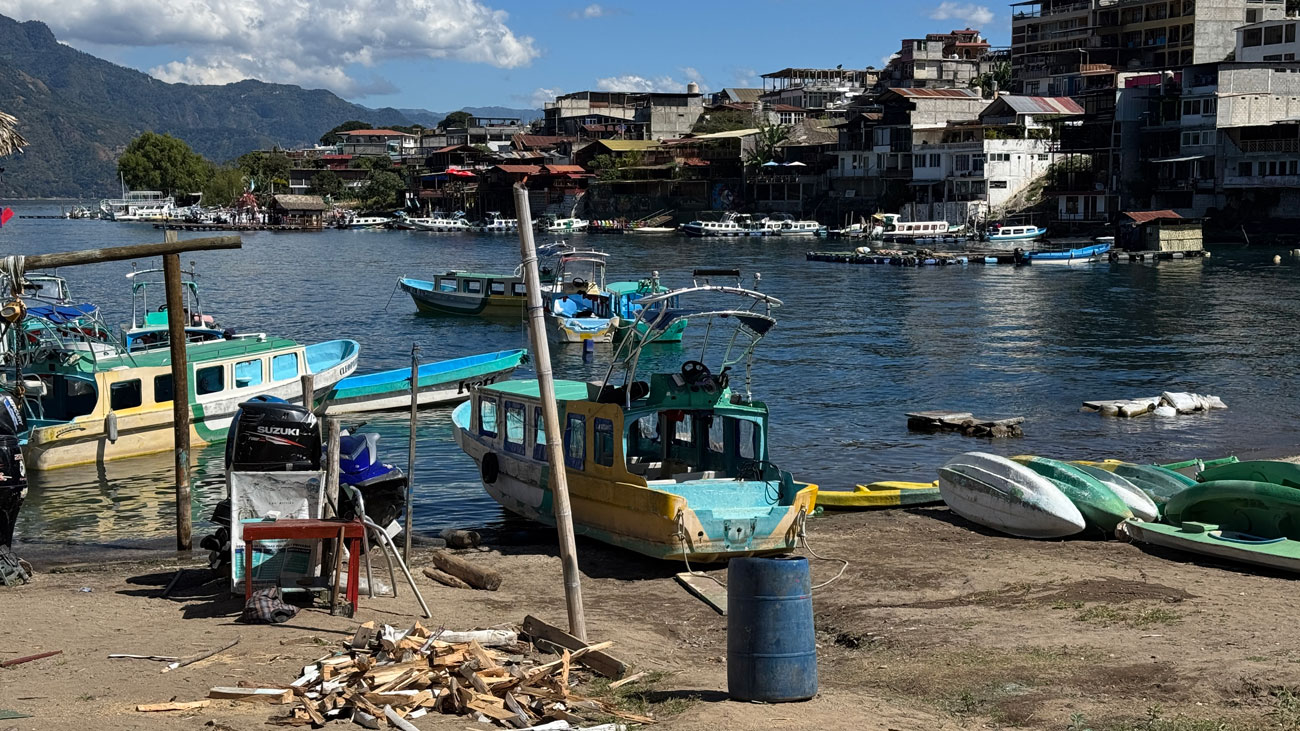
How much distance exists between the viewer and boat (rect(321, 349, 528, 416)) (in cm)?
2820

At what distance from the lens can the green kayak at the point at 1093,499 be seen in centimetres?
1609

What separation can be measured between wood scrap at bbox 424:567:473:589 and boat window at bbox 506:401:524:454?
3.94m

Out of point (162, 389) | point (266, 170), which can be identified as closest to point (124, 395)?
point (162, 389)

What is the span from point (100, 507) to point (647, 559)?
9800mm

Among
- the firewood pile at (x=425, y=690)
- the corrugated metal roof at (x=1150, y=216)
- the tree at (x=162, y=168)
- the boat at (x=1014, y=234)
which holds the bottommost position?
the firewood pile at (x=425, y=690)

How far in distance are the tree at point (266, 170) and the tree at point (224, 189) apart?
1659 mm

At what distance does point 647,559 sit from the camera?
52.0ft

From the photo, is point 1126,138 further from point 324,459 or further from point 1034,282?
point 324,459

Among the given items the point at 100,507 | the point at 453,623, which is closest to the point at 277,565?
the point at 453,623

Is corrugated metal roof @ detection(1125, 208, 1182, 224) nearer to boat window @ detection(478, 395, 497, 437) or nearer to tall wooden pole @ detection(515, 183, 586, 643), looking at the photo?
boat window @ detection(478, 395, 497, 437)

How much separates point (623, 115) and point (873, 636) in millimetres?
156098

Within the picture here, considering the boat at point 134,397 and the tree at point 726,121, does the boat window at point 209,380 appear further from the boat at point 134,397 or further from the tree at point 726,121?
the tree at point 726,121

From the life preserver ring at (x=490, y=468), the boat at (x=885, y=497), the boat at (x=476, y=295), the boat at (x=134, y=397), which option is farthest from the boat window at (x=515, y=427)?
the boat at (x=476, y=295)

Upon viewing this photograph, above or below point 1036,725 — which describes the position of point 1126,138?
above
